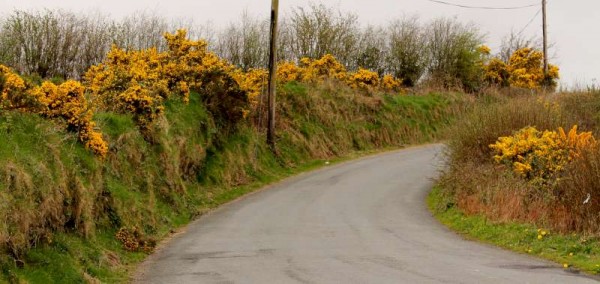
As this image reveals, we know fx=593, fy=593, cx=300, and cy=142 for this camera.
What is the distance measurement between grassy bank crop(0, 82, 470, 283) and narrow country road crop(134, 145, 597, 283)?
105 cm

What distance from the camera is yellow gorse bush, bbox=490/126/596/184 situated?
16.2 meters

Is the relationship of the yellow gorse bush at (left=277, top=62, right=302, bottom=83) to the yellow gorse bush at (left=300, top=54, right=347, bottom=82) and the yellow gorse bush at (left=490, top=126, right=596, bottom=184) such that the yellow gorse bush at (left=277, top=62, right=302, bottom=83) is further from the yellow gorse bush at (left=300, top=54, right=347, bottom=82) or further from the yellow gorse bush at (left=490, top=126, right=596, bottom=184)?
the yellow gorse bush at (left=490, top=126, right=596, bottom=184)

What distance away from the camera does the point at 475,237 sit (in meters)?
14.2

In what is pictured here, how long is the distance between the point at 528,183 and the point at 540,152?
3.94 feet

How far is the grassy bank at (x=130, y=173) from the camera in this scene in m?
9.23

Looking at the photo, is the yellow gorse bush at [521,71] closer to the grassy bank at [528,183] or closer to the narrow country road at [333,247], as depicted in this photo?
the grassy bank at [528,183]

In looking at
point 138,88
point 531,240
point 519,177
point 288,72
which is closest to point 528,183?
point 519,177

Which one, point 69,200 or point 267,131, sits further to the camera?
point 267,131

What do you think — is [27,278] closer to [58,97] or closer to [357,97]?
[58,97]

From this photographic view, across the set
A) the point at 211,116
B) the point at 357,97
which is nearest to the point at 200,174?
the point at 211,116

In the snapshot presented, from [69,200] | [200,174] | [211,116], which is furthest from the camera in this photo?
[211,116]

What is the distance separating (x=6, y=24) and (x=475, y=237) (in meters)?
21.4

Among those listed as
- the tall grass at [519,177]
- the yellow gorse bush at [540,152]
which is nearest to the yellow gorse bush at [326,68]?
the tall grass at [519,177]

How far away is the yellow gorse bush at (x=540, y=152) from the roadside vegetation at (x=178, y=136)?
0.19 ft
